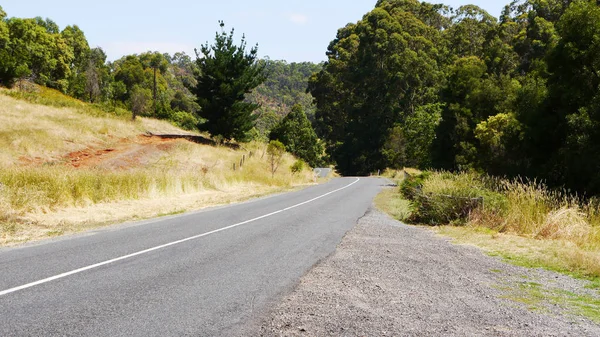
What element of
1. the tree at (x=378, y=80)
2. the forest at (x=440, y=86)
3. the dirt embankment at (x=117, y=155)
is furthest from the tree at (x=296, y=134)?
the dirt embankment at (x=117, y=155)

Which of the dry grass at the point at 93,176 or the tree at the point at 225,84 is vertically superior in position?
the tree at the point at 225,84

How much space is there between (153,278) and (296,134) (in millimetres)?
67954

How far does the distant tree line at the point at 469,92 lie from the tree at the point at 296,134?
827cm

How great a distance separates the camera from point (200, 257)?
28.2 feet

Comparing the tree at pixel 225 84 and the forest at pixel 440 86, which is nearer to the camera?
the forest at pixel 440 86

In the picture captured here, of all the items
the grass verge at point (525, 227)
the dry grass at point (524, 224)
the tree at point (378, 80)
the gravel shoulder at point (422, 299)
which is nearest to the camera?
the gravel shoulder at point (422, 299)

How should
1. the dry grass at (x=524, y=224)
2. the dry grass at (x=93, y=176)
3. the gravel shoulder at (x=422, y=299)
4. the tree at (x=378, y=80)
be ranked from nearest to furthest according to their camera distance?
the gravel shoulder at (x=422, y=299) < the dry grass at (x=524, y=224) < the dry grass at (x=93, y=176) < the tree at (x=378, y=80)

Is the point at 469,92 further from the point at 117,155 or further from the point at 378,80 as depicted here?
the point at 378,80

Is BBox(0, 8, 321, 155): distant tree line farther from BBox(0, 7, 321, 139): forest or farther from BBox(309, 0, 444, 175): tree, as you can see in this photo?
BBox(309, 0, 444, 175): tree

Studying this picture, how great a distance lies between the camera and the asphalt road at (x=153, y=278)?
4852mm

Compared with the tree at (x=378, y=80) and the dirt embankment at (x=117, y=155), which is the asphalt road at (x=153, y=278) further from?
the tree at (x=378, y=80)

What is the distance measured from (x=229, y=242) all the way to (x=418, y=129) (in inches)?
1816

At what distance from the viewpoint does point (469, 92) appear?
40500 mm

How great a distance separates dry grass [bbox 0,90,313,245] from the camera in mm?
13680
